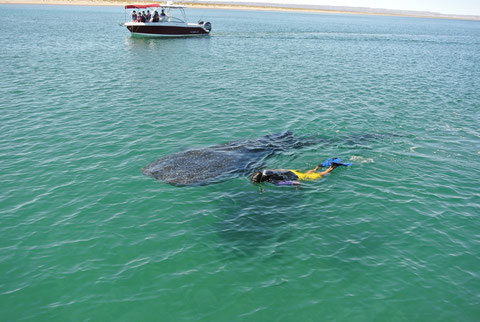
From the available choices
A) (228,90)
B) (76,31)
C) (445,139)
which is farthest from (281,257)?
(76,31)

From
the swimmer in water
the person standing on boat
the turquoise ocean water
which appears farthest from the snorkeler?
the person standing on boat

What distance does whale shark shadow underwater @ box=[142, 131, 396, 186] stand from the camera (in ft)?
52.0

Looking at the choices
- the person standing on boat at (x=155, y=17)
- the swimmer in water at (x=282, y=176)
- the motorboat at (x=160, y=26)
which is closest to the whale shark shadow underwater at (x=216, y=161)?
the swimmer in water at (x=282, y=176)

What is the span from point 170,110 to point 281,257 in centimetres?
1657

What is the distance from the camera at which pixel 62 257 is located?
11094 mm

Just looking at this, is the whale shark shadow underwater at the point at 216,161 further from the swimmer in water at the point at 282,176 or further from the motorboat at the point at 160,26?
the motorboat at the point at 160,26

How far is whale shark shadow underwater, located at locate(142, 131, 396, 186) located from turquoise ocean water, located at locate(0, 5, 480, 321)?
562 millimetres

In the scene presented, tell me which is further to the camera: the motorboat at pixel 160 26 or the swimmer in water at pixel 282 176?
the motorboat at pixel 160 26

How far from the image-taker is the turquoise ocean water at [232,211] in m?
9.73

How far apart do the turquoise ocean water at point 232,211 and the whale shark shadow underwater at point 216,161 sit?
0.56 meters

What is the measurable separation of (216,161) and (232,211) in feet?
13.4

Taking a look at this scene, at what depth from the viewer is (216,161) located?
17.0m

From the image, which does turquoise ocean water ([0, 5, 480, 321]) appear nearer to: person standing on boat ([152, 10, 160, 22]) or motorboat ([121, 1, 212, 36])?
motorboat ([121, 1, 212, 36])

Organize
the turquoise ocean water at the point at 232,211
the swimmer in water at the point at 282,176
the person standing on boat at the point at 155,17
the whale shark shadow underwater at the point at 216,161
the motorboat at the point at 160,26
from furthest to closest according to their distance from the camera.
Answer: the person standing on boat at the point at 155,17
the motorboat at the point at 160,26
the whale shark shadow underwater at the point at 216,161
the swimmer in water at the point at 282,176
the turquoise ocean water at the point at 232,211
